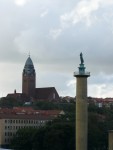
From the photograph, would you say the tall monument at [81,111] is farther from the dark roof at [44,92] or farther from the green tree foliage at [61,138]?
the dark roof at [44,92]

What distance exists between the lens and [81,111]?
62.8 meters

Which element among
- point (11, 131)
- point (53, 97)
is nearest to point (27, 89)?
point (53, 97)

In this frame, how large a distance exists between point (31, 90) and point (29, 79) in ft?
9.96

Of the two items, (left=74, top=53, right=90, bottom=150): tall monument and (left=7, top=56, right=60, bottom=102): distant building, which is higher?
(left=7, top=56, right=60, bottom=102): distant building

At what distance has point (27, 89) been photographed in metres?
197

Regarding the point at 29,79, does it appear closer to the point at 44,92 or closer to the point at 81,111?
the point at 44,92

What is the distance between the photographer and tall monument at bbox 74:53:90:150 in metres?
62.5

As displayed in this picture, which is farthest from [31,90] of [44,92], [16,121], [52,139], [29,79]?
[52,139]

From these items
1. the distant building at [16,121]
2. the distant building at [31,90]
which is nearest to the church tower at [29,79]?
the distant building at [31,90]

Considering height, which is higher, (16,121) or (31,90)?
(31,90)

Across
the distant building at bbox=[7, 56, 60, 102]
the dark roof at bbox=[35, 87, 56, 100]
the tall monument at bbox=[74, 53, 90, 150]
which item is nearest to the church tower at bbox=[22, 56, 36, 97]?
the distant building at bbox=[7, 56, 60, 102]

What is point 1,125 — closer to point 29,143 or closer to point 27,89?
point 29,143

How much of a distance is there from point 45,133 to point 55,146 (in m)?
4.95

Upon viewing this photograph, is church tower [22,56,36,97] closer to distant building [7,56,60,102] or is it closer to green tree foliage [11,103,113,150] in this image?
distant building [7,56,60,102]
